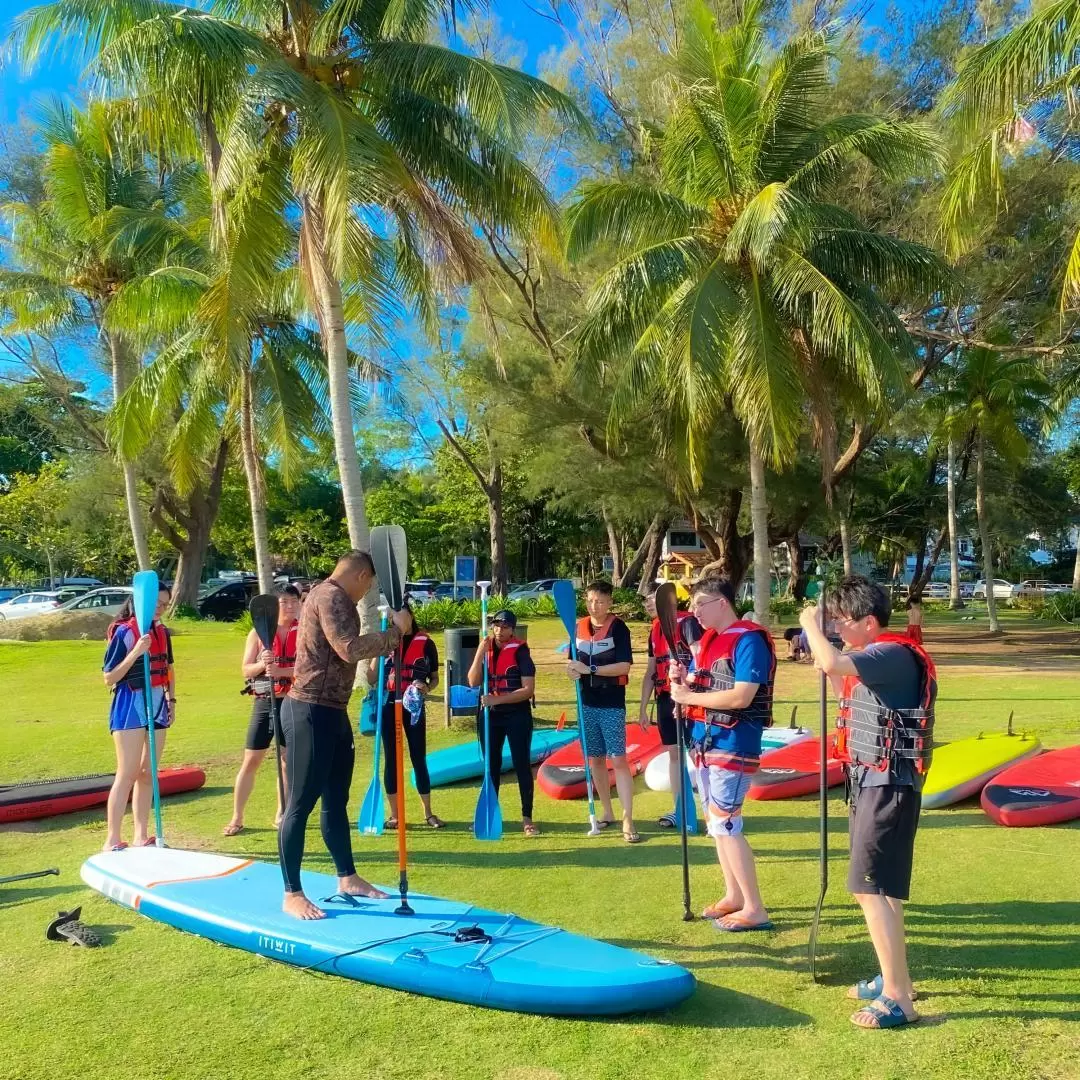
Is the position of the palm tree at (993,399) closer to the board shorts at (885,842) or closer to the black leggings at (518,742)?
the black leggings at (518,742)

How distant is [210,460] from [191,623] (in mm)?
6463

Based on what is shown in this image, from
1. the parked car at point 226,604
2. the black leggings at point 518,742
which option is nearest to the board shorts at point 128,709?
the black leggings at point 518,742

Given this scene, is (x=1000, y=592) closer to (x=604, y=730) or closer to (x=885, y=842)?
(x=604, y=730)

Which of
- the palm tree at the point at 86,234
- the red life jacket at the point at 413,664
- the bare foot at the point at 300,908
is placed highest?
the palm tree at the point at 86,234

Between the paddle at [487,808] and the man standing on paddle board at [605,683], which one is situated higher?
the man standing on paddle board at [605,683]

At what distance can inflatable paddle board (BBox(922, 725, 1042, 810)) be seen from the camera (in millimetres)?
7305

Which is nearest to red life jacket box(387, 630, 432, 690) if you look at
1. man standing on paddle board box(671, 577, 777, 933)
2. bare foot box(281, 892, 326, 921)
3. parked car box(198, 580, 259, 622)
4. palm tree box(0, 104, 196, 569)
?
bare foot box(281, 892, 326, 921)

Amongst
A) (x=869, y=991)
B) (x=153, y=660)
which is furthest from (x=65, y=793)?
(x=869, y=991)

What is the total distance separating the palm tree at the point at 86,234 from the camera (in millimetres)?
16641

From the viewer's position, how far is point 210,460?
3183 cm

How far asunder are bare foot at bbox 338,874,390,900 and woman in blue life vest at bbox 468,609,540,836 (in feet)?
5.71

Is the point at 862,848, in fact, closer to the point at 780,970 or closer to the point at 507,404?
the point at 780,970

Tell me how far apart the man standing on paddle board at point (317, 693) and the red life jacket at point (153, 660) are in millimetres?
1943

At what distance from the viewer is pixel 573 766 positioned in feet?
27.7
